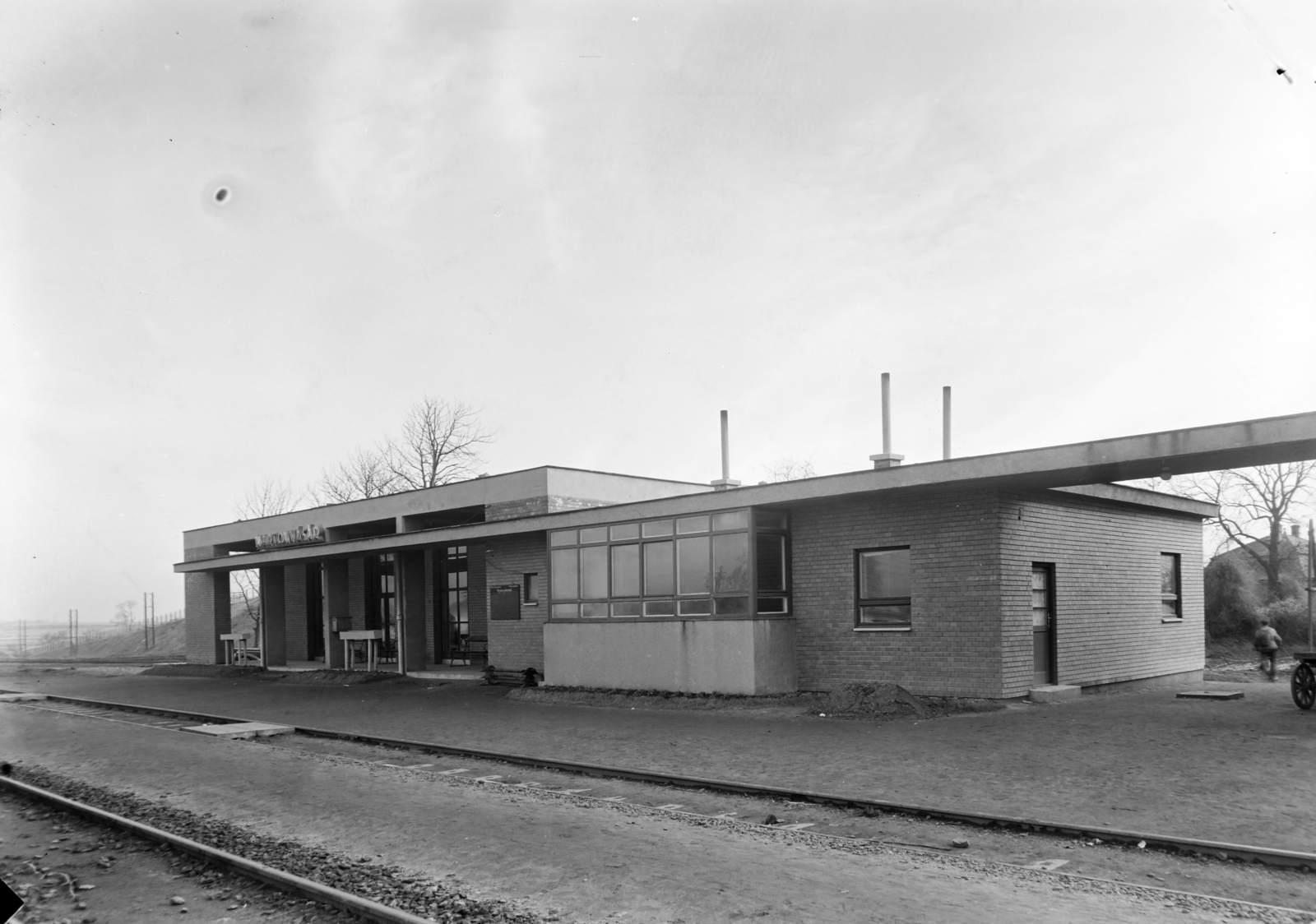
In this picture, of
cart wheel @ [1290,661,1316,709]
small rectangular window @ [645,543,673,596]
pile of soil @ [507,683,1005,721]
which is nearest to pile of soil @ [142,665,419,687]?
pile of soil @ [507,683,1005,721]

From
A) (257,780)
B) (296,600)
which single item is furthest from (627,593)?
(296,600)

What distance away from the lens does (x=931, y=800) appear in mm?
9414

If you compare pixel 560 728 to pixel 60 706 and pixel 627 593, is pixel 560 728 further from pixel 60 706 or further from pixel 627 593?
pixel 60 706

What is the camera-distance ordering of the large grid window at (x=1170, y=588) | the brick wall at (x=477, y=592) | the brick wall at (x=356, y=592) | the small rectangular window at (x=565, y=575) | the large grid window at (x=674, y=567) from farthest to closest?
1. the brick wall at (x=356, y=592)
2. the brick wall at (x=477, y=592)
3. the small rectangular window at (x=565, y=575)
4. the large grid window at (x=1170, y=588)
5. the large grid window at (x=674, y=567)

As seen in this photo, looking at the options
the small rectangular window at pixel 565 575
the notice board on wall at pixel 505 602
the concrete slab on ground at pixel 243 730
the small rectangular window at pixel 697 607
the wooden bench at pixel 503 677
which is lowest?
the wooden bench at pixel 503 677

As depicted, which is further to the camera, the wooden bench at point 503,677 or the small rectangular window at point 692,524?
the wooden bench at point 503,677

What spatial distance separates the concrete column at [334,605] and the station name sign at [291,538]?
938 mm

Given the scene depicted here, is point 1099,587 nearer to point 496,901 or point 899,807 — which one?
point 899,807

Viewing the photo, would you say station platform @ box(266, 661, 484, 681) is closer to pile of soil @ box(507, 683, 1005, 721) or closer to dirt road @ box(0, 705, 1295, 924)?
pile of soil @ box(507, 683, 1005, 721)

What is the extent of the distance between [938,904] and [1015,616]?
35.8 ft

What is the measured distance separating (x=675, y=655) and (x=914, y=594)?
4.91 metres

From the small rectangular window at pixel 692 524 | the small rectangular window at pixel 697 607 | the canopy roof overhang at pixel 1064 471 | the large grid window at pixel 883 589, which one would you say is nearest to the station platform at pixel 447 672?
the canopy roof overhang at pixel 1064 471

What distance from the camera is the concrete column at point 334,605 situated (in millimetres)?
32938

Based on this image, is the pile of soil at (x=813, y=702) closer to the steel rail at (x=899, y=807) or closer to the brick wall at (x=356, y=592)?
the steel rail at (x=899, y=807)
